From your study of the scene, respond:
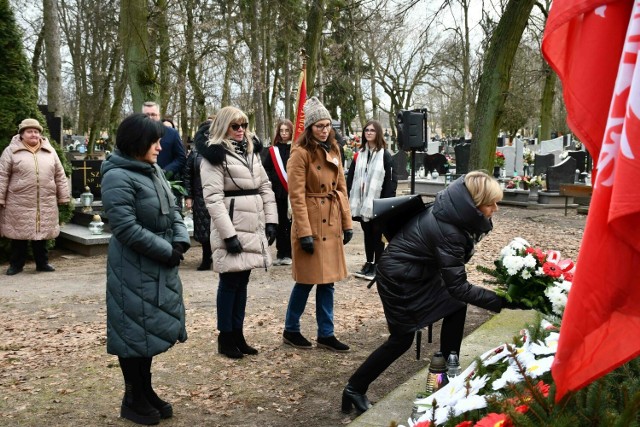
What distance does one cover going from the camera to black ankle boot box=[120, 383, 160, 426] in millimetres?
4621

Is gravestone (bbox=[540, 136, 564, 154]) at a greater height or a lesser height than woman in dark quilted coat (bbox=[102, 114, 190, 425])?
greater

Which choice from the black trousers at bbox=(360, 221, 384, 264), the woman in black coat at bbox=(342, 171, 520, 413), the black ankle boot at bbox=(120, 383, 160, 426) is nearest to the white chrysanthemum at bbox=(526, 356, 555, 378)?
the woman in black coat at bbox=(342, 171, 520, 413)

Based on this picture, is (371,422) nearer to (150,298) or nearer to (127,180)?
(150,298)

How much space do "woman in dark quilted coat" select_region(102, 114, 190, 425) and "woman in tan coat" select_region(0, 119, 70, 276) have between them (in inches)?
225

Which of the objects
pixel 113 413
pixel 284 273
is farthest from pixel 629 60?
pixel 284 273

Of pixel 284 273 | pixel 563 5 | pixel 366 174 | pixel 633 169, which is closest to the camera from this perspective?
pixel 633 169

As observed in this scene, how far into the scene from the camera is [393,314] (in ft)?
14.6

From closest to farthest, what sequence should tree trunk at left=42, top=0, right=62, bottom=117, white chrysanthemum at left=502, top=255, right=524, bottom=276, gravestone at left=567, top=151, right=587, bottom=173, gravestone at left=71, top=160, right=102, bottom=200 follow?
white chrysanthemum at left=502, top=255, right=524, bottom=276 < gravestone at left=71, top=160, right=102, bottom=200 < tree trunk at left=42, top=0, right=62, bottom=117 < gravestone at left=567, top=151, right=587, bottom=173

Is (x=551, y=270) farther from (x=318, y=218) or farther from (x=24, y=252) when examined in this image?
(x=24, y=252)

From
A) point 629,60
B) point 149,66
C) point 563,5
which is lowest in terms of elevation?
point 629,60

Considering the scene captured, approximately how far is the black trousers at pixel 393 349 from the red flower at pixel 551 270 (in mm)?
618

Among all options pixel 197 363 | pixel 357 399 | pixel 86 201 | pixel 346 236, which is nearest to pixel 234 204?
pixel 346 236

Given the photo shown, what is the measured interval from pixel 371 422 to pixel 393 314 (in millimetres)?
716

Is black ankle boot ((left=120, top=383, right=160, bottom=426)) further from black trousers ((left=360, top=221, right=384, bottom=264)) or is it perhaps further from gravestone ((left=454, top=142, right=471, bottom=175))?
gravestone ((left=454, top=142, right=471, bottom=175))
